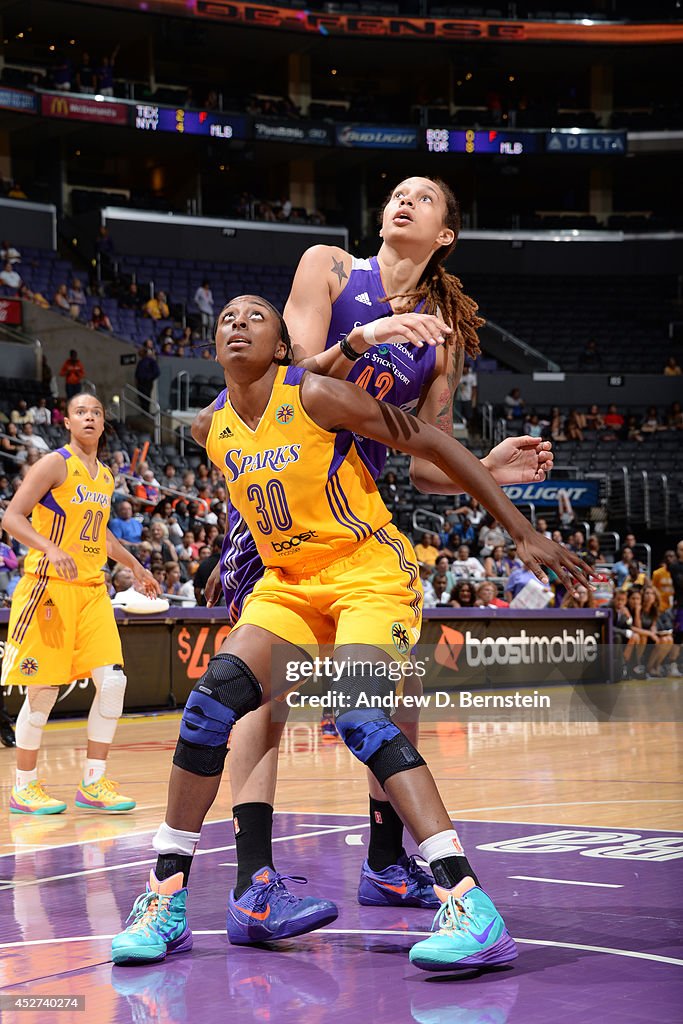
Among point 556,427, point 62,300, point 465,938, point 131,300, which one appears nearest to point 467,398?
point 556,427

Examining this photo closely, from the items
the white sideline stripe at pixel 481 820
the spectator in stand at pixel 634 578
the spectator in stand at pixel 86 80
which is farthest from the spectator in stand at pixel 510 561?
the spectator in stand at pixel 86 80

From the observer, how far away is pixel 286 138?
98.2 ft

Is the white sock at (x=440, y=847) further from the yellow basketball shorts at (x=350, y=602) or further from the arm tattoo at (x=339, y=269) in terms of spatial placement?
the arm tattoo at (x=339, y=269)

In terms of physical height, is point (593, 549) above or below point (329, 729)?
above

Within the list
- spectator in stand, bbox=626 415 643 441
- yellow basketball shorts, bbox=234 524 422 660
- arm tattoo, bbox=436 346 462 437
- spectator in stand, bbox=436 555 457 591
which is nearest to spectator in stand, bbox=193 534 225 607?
spectator in stand, bbox=436 555 457 591

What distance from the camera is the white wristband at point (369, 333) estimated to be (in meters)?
3.49

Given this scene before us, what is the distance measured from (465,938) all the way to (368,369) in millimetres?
1823

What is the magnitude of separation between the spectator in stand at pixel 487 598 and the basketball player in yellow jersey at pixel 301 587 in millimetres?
11437

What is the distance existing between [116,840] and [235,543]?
2.20 metres

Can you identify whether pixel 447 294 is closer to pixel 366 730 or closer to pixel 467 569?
pixel 366 730

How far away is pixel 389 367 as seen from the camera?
414cm

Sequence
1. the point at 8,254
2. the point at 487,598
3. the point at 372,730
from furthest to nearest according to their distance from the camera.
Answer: the point at 8,254 < the point at 487,598 < the point at 372,730

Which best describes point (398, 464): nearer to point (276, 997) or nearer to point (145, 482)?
point (145, 482)

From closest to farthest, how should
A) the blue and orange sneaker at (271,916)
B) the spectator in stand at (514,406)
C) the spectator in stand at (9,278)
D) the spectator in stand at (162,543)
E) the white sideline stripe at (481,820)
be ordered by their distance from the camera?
the blue and orange sneaker at (271,916)
the white sideline stripe at (481,820)
the spectator in stand at (162,543)
the spectator in stand at (9,278)
the spectator in stand at (514,406)
